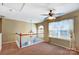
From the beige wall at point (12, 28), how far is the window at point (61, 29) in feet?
1.62

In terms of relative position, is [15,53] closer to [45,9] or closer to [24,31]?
[24,31]

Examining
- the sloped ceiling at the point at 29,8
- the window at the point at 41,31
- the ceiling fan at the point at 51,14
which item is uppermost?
the sloped ceiling at the point at 29,8

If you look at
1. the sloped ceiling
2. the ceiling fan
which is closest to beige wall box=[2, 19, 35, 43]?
the sloped ceiling

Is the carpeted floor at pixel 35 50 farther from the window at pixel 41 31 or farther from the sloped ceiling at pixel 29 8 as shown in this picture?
the sloped ceiling at pixel 29 8

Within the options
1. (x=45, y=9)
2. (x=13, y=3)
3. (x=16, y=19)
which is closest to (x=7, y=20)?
(x=16, y=19)

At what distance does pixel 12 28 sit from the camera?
5.76ft

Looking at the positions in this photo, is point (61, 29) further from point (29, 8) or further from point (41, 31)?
point (29, 8)

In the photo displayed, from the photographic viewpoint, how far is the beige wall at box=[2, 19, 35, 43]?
170 cm

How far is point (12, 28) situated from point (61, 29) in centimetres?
100

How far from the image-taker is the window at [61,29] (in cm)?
167

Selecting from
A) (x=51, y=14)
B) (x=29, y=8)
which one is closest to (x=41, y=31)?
(x=51, y=14)

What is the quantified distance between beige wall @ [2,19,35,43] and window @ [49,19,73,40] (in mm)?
494

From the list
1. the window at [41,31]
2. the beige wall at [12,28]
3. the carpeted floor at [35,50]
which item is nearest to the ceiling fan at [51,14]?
the window at [41,31]

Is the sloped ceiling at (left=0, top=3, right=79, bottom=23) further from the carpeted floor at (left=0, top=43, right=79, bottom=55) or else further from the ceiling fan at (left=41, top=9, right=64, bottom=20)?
the carpeted floor at (left=0, top=43, right=79, bottom=55)
